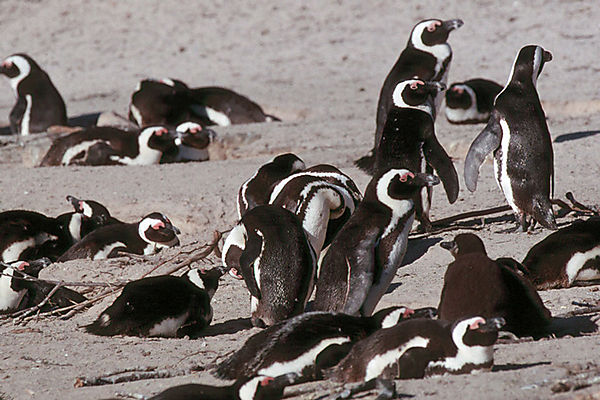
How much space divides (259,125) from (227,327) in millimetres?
5129

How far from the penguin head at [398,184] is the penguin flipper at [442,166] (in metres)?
0.97

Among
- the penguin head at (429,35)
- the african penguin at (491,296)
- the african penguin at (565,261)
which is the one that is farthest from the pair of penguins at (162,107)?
the african penguin at (491,296)

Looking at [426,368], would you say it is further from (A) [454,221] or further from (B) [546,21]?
(B) [546,21]

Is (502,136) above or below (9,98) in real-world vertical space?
above

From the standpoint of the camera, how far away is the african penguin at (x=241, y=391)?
3439 millimetres

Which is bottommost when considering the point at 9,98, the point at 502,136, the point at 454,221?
the point at 9,98

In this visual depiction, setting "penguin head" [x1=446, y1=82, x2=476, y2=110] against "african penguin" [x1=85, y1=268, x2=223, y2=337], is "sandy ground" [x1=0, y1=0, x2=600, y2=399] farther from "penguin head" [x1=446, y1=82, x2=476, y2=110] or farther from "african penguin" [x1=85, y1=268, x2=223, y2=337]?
"penguin head" [x1=446, y1=82, x2=476, y2=110]

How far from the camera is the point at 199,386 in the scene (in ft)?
11.6

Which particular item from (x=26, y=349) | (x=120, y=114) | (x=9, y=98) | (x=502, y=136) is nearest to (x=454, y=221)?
(x=502, y=136)

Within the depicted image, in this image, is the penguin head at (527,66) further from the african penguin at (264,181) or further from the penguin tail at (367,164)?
the african penguin at (264,181)

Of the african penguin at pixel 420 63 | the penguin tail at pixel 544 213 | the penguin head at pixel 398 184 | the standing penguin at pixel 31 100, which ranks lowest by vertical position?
the standing penguin at pixel 31 100

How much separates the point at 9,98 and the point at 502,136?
930cm

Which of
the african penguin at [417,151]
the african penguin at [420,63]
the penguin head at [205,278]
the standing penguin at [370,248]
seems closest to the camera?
the standing penguin at [370,248]

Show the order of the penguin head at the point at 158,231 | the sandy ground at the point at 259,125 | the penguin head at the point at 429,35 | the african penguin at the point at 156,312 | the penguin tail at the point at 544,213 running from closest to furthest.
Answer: the sandy ground at the point at 259,125, the african penguin at the point at 156,312, the penguin tail at the point at 544,213, the penguin head at the point at 158,231, the penguin head at the point at 429,35
